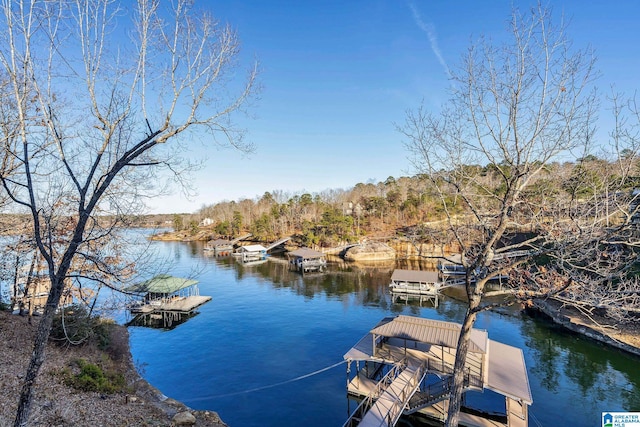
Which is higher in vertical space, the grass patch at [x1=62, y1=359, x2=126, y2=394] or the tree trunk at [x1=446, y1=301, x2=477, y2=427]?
the tree trunk at [x1=446, y1=301, x2=477, y2=427]

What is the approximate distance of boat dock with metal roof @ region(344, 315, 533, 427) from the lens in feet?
36.3

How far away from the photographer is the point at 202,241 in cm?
7525

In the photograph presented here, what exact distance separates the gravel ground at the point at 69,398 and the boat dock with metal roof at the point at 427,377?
5.84 m

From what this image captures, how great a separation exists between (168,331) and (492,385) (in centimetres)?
1967

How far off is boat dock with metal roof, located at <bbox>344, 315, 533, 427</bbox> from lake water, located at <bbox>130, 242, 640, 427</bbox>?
1.33m

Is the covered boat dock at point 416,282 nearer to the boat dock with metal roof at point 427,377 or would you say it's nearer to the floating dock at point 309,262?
the floating dock at point 309,262

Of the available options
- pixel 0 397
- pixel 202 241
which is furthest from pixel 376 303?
pixel 202 241

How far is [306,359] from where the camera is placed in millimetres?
17109

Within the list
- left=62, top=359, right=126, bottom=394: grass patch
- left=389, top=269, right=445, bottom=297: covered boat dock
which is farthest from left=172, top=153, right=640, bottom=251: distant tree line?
left=62, top=359, right=126, bottom=394: grass patch

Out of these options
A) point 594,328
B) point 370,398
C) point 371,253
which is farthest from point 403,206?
point 370,398

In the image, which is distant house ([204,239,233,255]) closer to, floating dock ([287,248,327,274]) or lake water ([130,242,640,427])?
floating dock ([287,248,327,274])

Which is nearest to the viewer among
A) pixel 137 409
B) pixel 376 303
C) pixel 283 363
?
pixel 137 409

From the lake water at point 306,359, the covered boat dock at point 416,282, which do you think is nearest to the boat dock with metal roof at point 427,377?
the lake water at point 306,359

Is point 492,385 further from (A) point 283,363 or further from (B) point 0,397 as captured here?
(B) point 0,397
